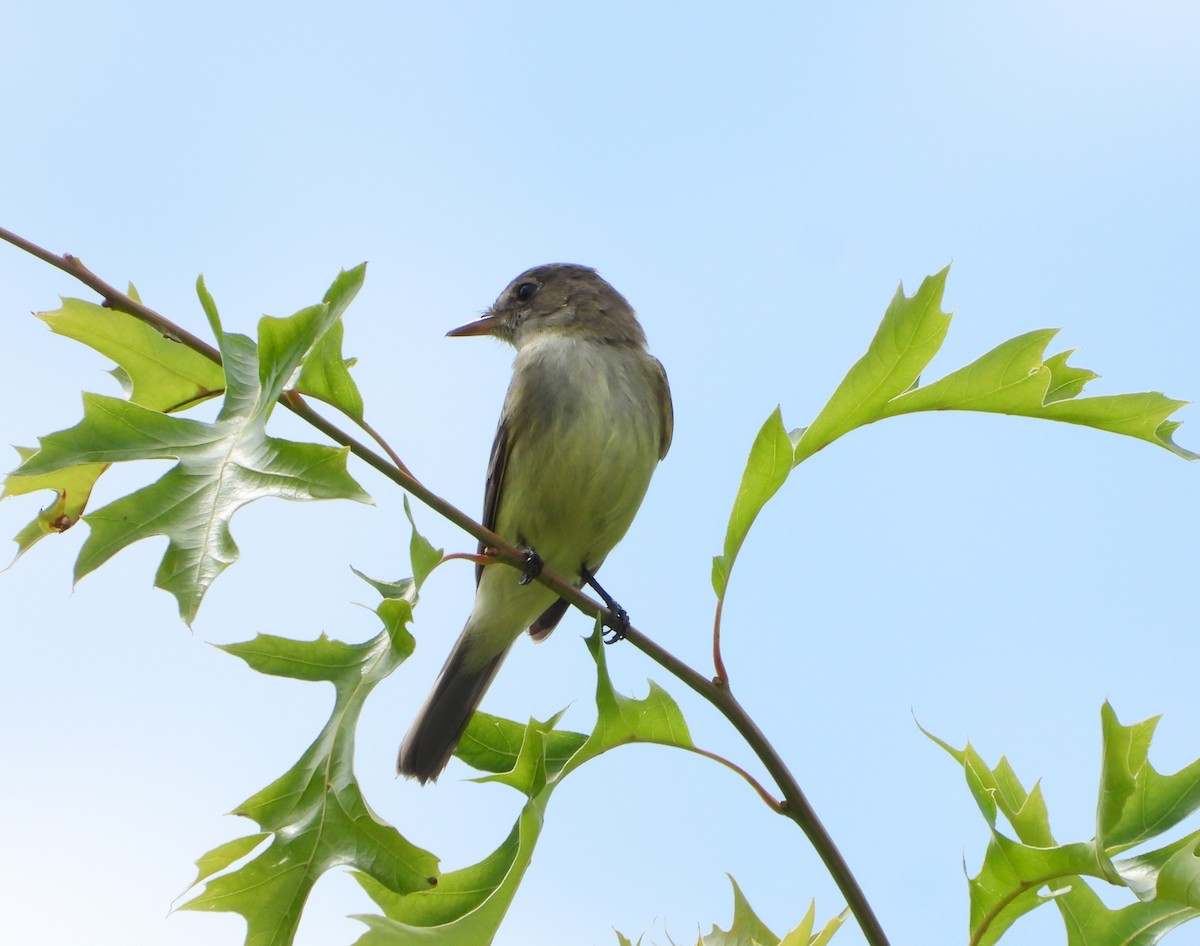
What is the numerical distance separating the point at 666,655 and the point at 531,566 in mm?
811

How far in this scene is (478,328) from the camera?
714cm

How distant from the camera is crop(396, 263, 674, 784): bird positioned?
222 inches

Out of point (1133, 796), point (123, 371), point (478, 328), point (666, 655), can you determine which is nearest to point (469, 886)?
point (666, 655)

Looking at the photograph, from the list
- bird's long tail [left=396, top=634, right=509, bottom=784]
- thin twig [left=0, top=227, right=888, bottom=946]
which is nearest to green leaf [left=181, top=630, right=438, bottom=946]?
thin twig [left=0, top=227, right=888, bottom=946]

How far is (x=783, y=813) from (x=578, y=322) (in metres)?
4.42

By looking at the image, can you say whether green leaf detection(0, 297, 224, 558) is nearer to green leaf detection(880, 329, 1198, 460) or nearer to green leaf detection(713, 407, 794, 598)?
green leaf detection(713, 407, 794, 598)

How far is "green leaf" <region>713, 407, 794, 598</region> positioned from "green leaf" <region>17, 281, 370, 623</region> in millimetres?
1021

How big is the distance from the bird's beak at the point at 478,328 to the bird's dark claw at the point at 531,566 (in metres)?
1.80

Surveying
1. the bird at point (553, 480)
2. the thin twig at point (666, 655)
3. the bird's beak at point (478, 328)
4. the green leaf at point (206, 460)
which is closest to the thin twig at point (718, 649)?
the thin twig at point (666, 655)

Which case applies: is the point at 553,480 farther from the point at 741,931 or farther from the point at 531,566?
the point at 741,931

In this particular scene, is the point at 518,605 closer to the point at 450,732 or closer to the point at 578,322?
the point at 450,732

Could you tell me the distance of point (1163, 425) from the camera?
9.61 ft

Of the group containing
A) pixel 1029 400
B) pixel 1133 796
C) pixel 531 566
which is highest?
pixel 1029 400

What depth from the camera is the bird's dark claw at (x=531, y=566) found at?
3.29m
